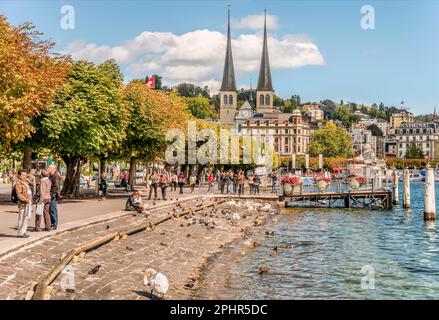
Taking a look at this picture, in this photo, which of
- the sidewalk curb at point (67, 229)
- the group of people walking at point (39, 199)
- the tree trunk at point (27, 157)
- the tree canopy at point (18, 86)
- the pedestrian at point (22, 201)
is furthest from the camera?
the tree trunk at point (27, 157)

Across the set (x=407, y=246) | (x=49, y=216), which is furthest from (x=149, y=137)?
(x=49, y=216)

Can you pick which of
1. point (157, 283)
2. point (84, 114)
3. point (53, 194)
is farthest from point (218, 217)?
point (157, 283)

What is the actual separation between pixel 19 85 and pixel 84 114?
6.03 metres

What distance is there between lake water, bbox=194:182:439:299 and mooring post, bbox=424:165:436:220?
2.50 meters

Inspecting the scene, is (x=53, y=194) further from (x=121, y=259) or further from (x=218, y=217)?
(x=218, y=217)

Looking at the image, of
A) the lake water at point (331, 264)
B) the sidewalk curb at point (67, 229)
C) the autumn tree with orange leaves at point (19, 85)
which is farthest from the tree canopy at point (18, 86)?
the lake water at point (331, 264)

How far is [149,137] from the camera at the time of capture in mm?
48906

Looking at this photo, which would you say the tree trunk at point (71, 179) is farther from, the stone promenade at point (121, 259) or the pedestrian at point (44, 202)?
the pedestrian at point (44, 202)

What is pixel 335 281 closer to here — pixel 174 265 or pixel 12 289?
pixel 174 265

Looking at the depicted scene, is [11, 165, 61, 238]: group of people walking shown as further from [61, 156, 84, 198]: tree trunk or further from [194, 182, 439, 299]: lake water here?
[61, 156, 84, 198]: tree trunk

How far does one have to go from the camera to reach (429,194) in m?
41.1

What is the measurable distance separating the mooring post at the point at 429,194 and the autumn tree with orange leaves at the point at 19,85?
23477mm

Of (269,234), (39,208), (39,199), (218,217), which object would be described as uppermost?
(39,199)

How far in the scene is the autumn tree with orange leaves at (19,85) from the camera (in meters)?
29.1
